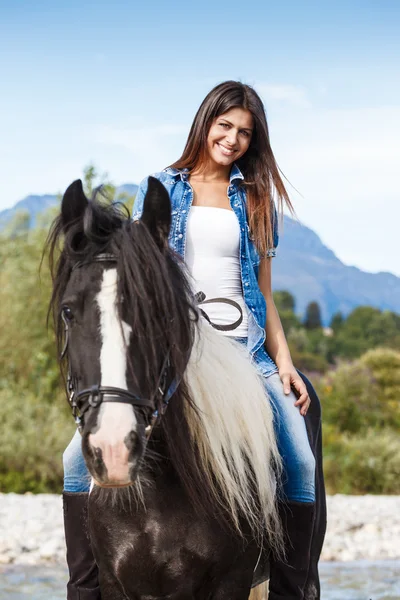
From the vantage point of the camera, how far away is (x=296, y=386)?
3.94 metres

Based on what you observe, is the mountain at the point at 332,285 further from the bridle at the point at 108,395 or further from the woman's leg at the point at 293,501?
the bridle at the point at 108,395

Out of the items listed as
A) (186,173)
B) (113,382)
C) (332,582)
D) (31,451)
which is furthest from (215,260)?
(31,451)

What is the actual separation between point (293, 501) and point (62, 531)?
29.8ft

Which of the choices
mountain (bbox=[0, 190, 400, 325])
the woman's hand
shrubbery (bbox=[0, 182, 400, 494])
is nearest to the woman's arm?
the woman's hand

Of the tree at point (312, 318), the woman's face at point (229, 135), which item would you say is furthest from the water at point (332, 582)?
the tree at point (312, 318)

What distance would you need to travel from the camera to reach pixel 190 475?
3299 millimetres

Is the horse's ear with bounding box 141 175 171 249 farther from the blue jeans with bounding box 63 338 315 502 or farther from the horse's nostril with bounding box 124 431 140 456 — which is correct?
the blue jeans with bounding box 63 338 315 502

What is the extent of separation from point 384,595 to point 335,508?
5.77 m

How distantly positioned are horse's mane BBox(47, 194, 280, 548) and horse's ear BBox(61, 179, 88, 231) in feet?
0.10

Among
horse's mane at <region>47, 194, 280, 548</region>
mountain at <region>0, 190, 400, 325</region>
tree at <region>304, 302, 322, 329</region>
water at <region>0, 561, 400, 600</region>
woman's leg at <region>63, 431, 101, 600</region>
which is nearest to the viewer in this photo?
horse's mane at <region>47, 194, 280, 548</region>

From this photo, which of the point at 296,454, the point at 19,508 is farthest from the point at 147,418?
the point at 19,508

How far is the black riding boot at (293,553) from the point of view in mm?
3750

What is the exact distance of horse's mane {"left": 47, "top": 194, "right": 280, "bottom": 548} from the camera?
2.93 metres

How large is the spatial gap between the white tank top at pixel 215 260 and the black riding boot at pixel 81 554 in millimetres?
999
